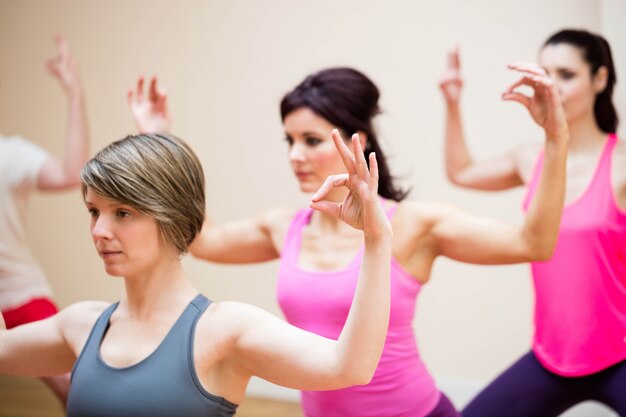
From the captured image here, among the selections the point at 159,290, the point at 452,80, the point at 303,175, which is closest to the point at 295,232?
the point at 303,175

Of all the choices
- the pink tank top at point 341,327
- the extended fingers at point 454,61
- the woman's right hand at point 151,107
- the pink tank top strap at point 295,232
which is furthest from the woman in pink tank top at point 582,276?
the woman's right hand at point 151,107

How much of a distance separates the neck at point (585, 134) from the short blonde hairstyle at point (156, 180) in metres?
1.30

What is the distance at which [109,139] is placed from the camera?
13.6ft

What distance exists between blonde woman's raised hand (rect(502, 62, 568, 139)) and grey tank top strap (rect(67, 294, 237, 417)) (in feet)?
2.75

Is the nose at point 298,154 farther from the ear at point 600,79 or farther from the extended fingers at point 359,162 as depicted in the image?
the ear at point 600,79

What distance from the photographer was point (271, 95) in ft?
12.8

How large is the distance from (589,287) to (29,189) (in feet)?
5.49

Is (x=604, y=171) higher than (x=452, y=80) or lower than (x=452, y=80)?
lower

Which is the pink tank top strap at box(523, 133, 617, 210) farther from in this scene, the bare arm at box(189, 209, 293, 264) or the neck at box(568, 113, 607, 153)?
the bare arm at box(189, 209, 293, 264)

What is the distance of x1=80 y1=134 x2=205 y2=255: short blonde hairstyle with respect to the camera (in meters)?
1.40

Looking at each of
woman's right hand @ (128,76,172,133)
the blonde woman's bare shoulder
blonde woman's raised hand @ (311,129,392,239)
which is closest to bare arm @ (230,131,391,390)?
blonde woman's raised hand @ (311,129,392,239)

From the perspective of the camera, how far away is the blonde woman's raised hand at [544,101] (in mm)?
1737

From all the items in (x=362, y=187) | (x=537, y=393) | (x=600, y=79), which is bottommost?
(x=537, y=393)

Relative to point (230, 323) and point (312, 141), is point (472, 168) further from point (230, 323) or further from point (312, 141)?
point (230, 323)
